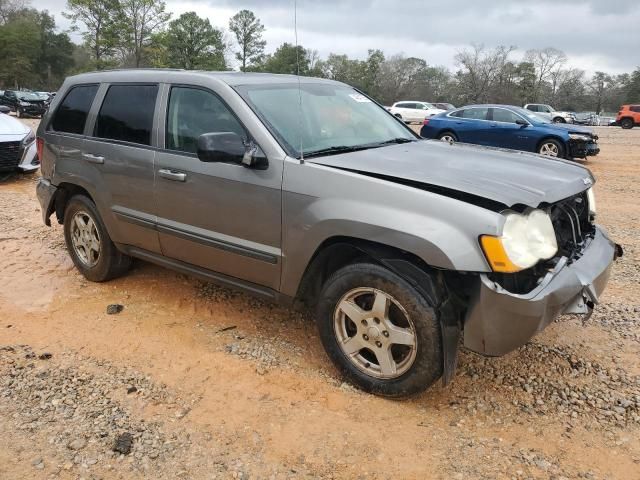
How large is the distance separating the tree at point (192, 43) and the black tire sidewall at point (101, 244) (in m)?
48.8

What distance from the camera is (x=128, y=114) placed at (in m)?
4.08

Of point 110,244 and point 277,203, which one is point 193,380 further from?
point 110,244

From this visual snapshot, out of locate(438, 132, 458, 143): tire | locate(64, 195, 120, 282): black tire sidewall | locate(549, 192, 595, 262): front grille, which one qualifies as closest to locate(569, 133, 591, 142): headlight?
locate(438, 132, 458, 143): tire

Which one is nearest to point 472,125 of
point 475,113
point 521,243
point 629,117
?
point 475,113

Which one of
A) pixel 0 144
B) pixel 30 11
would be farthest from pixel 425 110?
pixel 30 11

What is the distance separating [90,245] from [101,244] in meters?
0.23

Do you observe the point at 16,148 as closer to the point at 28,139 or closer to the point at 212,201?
the point at 28,139

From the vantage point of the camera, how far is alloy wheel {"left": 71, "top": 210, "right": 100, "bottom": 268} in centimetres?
466

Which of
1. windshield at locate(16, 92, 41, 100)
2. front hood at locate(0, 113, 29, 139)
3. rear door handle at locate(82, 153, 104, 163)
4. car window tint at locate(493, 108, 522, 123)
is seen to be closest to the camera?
rear door handle at locate(82, 153, 104, 163)

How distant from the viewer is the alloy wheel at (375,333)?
9.36ft

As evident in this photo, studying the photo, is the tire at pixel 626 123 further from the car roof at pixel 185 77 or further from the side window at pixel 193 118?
the side window at pixel 193 118

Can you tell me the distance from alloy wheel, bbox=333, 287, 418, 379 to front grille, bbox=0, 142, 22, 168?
8740 millimetres

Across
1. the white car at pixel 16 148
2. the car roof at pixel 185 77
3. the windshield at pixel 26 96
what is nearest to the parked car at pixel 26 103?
the windshield at pixel 26 96

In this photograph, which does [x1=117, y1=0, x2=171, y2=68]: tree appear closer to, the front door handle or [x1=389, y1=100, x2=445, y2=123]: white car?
[x1=389, y1=100, x2=445, y2=123]: white car
